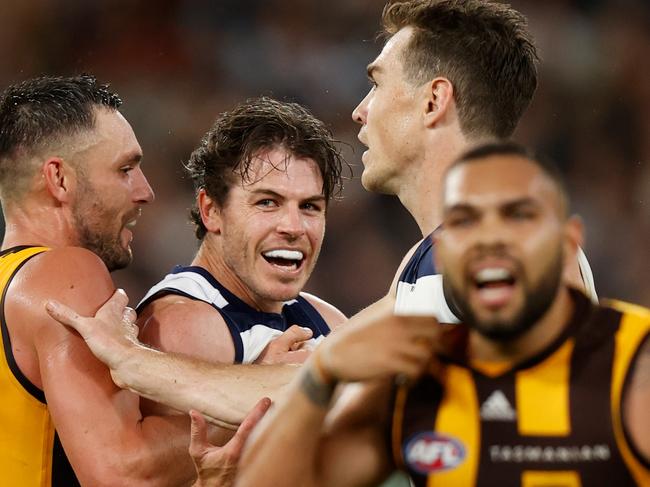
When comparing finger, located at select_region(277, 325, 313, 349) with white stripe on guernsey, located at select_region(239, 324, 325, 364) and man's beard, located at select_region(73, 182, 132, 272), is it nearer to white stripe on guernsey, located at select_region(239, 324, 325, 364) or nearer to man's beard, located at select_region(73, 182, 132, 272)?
white stripe on guernsey, located at select_region(239, 324, 325, 364)

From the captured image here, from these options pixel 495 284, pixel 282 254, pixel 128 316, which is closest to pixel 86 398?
pixel 128 316

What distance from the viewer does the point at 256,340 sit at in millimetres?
3832

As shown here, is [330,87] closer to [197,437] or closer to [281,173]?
[281,173]

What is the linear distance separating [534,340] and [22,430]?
193cm

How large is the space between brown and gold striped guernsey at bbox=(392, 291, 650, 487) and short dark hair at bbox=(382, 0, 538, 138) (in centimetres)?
165

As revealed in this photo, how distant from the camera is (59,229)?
3852 millimetres

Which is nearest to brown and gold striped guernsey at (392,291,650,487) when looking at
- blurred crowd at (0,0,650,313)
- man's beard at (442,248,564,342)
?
man's beard at (442,248,564,342)

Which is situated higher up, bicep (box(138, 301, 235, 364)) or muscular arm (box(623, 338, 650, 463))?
muscular arm (box(623, 338, 650, 463))

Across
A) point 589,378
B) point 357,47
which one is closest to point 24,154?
point 589,378

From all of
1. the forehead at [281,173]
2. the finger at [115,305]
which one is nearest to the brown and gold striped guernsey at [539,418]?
the finger at [115,305]

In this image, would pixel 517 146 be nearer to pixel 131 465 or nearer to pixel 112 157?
pixel 131 465

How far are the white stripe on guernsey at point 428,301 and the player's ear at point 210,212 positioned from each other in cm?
111

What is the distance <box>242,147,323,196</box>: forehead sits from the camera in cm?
397

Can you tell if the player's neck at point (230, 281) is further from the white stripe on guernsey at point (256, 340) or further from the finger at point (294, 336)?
the finger at point (294, 336)
